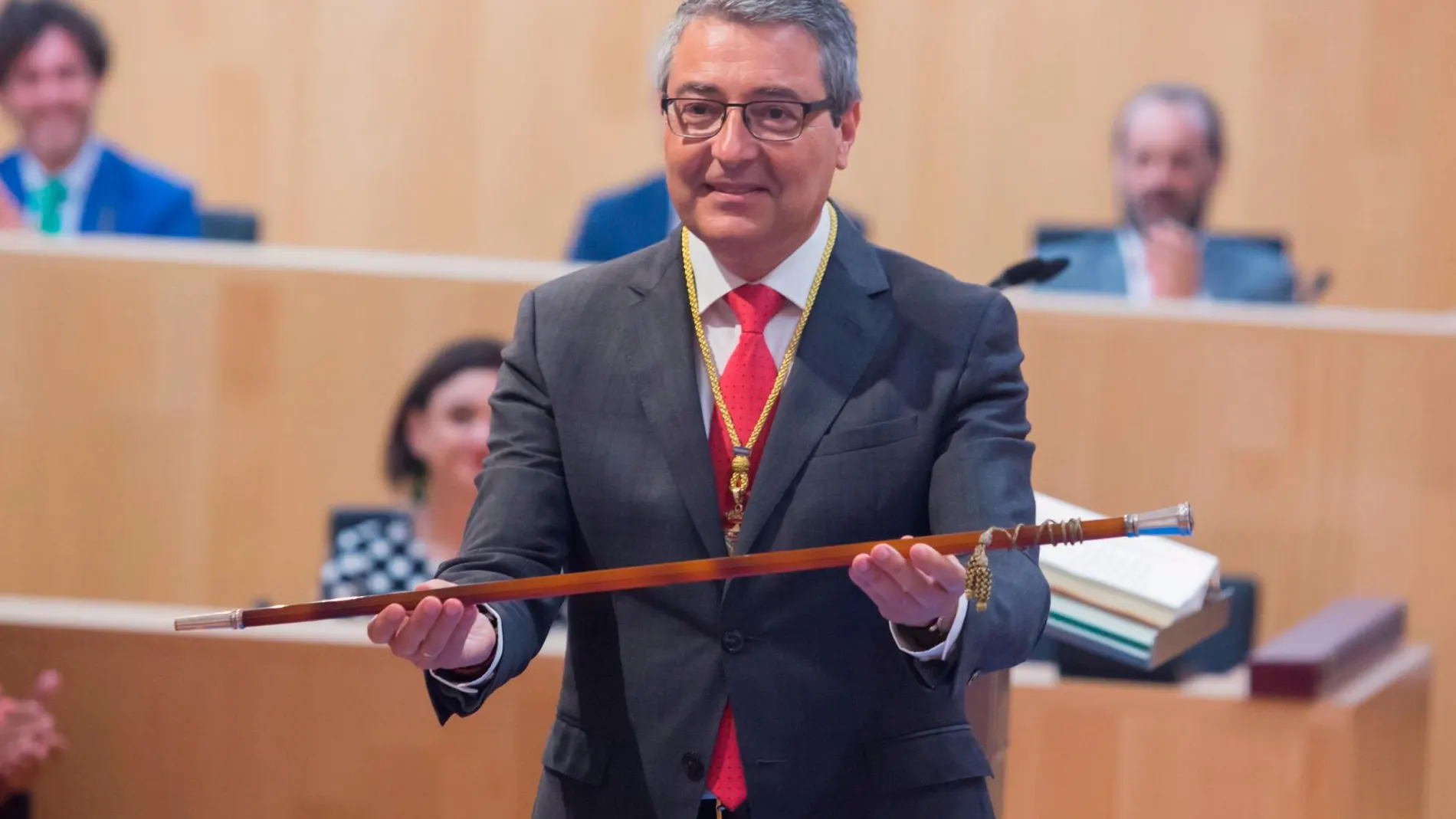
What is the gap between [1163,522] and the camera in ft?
4.55

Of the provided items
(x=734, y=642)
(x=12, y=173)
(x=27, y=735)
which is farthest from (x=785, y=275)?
(x=12, y=173)

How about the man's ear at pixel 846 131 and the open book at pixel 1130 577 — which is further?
the open book at pixel 1130 577

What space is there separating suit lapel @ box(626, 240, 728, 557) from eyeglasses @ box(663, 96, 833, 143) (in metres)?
0.15

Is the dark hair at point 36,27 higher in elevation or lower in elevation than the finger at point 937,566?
higher

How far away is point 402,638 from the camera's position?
1446 mm

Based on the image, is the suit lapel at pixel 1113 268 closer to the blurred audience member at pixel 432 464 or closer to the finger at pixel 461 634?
the blurred audience member at pixel 432 464

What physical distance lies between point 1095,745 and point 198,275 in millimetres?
2093

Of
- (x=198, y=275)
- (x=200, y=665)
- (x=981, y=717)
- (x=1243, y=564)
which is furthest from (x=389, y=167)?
(x=981, y=717)

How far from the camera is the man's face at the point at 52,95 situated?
4.86 meters

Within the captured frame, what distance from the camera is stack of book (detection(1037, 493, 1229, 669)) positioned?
2.14m

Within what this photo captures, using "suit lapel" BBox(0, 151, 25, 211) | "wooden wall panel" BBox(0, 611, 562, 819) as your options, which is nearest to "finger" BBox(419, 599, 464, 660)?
"wooden wall panel" BBox(0, 611, 562, 819)

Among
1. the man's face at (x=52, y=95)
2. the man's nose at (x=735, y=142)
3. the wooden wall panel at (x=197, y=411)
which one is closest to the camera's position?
the man's nose at (x=735, y=142)

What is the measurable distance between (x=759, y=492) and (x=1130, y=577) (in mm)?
748

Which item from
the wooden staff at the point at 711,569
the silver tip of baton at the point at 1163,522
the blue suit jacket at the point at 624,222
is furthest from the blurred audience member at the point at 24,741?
the blue suit jacket at the point at 624,222
